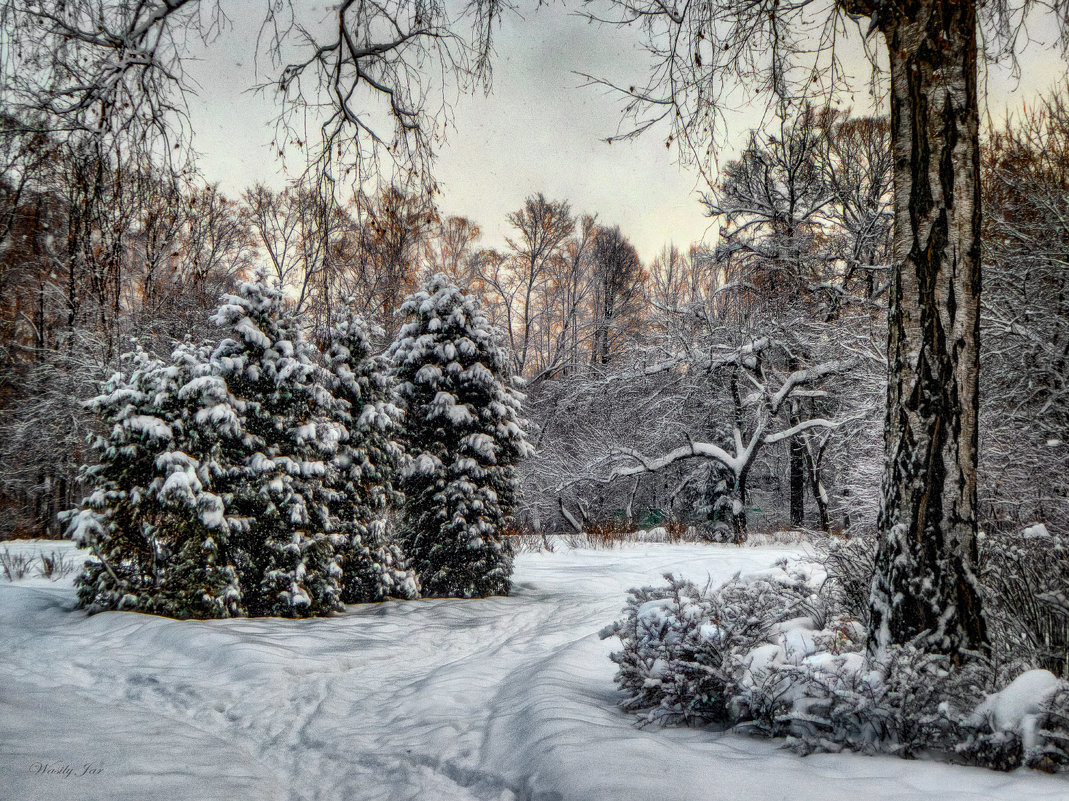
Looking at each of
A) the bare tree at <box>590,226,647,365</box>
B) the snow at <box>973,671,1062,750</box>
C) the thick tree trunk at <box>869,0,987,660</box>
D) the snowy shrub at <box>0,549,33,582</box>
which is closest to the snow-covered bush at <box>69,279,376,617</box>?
the snowy shrub at <box>0,549,33,582</box>

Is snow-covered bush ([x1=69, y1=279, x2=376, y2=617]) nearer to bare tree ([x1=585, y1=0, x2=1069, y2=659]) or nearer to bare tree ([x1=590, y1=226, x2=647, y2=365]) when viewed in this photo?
bare tree ([x1=585, y1=0, x2=1069, y2=659])

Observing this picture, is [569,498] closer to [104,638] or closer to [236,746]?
[104,638]

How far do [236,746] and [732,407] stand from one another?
16.5 m

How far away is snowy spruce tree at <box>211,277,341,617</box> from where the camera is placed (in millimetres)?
6770

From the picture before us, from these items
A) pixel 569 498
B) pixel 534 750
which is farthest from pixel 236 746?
pixel 569 498

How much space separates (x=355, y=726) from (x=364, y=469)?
468 centimetres

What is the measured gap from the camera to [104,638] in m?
5.58

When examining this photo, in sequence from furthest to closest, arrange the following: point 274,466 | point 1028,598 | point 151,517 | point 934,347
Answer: point 274,466 → point 151,517 → point 1028,598 → point 934,347

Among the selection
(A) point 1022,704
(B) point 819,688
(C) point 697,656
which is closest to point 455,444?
(C) point 697,656

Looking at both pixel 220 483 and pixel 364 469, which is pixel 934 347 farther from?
pixel 364 469

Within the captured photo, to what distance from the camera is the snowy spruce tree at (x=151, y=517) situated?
6160mm

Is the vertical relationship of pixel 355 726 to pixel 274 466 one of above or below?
below

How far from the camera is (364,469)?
820 cm

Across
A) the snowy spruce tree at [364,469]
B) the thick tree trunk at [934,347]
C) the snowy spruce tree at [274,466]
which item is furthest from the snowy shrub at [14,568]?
the thick tree trunk at [934,347]
